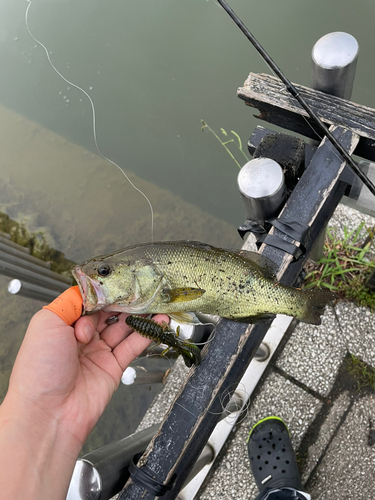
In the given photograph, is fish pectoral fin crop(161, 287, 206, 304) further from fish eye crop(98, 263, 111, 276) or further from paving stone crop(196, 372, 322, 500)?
paving stone crop(196, 372, 322, 500)

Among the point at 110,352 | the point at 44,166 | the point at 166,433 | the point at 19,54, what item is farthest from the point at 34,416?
the point at 19,54

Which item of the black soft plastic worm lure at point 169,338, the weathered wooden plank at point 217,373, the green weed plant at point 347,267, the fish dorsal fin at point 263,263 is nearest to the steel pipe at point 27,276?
the black soft plastic worm lure at point 169,338

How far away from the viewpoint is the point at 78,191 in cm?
491

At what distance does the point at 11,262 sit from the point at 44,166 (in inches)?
110

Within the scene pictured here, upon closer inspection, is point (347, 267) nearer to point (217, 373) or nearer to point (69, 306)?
point (217, 373)

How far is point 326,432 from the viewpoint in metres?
2.77


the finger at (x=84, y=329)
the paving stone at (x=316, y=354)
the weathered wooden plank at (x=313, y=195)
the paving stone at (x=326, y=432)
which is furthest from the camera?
the paving stone at (x=316, y=354)

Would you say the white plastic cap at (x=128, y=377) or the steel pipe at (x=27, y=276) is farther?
the white plastic cap at (x=128, y=377)

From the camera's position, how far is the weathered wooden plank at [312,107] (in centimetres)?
215

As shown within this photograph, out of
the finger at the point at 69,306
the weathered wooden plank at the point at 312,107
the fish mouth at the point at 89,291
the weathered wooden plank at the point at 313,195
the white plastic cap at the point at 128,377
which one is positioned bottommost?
the white plastic cap at the point at 128,377

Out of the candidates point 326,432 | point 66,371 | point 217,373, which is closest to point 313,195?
point 217,373

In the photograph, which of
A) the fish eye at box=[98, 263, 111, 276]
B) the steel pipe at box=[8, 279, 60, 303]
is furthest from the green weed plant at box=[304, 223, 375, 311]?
the steel pipe at box=[8, 279, 60, 303]

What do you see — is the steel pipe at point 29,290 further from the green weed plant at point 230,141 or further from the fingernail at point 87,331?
the green weed plant at point 230,141

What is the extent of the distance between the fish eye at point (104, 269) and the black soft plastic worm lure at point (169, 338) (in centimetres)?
30
